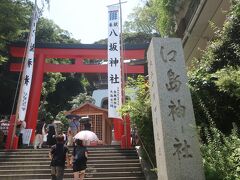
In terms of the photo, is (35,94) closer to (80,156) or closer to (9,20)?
(9,20)

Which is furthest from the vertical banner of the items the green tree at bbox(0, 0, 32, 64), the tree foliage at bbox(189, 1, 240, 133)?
the tree foliage at bbox(189, 1, 240, 133)

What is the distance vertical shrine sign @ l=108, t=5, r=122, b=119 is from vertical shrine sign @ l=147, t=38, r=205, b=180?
7.84 metres

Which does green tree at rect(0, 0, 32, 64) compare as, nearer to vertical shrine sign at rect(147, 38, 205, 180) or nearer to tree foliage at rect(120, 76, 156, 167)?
tree foliage at rect(120, 76, 156, 167)

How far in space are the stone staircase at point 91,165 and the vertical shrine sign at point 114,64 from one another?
2.09 m

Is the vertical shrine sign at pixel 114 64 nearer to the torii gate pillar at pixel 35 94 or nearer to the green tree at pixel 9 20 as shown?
the green tree at pixel 9 20

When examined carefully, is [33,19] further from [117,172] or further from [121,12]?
[117,172]

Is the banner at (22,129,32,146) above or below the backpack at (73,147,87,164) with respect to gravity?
above

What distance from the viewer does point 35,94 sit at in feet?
59.1

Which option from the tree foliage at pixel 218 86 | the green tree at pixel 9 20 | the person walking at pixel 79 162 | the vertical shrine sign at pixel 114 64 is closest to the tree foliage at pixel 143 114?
the tree foliage at pixel 218 86

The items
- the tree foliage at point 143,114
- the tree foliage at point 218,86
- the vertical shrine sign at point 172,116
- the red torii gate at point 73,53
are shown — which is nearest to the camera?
the vertical shrine sign at point 172,116

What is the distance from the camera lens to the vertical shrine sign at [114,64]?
14750mm

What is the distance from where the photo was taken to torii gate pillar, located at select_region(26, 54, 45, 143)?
57.9 ft

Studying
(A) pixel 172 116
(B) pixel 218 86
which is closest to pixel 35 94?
(B) pixel 218 86

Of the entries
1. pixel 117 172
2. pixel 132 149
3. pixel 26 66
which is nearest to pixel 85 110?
pixel 26 66
